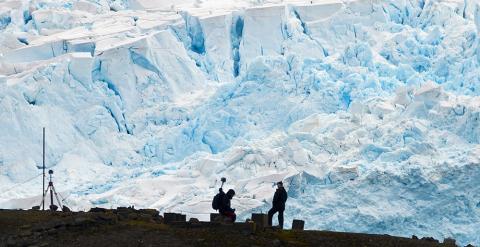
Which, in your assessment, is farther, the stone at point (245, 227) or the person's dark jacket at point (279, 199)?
the person's dark jacket at point (279, 199)

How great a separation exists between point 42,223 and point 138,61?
1737 cm

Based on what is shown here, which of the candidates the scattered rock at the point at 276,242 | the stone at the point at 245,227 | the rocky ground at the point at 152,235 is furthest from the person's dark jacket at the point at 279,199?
the scattered rock at the point at 276,242

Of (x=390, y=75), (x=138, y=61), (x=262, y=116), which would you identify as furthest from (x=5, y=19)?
(x=390, y=75)

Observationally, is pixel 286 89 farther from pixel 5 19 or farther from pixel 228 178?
pixel 5 19

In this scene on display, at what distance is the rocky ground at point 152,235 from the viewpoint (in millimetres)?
10109

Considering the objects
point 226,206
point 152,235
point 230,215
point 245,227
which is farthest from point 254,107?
point 152,235

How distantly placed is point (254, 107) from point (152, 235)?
54.4 ft

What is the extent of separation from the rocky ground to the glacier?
1142 centimetres

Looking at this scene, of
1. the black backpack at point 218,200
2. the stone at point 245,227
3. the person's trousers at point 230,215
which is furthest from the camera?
the black backpack at point 218,200

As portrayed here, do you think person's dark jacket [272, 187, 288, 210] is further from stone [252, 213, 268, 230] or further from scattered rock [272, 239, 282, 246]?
scattered rock [272, 239, 282, 246]

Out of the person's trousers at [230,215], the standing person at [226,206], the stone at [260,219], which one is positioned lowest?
the stone at [260,219]

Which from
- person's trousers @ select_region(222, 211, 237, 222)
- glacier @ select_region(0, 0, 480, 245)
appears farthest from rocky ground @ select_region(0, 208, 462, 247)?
glacier @ select_region(0, 0, 480, 245)

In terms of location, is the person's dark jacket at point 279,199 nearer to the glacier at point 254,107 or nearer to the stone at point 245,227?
the stone at point 245,227

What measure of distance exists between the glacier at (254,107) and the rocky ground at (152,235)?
1142 centimetres
